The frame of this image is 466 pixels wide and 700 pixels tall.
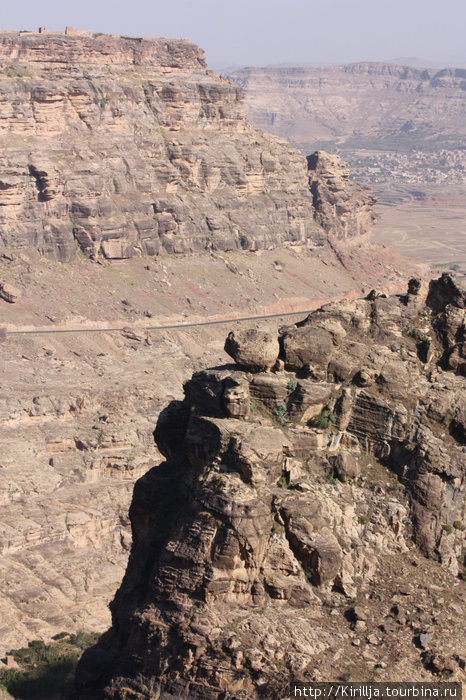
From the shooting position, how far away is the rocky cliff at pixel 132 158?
364ft

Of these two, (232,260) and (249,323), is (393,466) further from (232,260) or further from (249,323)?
(232,260)

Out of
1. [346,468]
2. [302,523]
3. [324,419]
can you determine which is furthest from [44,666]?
[302,523]

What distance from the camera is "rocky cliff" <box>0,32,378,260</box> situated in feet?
364

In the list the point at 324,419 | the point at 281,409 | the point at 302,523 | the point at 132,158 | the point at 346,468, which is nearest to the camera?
the point at 302,523

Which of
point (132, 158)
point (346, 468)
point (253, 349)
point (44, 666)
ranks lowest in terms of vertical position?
point (44, 666)

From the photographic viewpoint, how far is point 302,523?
976 inches

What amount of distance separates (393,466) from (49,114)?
Result: 95.5 metres

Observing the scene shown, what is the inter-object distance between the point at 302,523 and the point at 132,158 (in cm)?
10125

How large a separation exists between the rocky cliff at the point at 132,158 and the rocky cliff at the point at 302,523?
84137 mm

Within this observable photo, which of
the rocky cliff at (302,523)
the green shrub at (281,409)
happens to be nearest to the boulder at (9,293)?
the rocky cliff at (302,523)

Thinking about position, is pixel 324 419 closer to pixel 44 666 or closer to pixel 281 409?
pixel 281 409

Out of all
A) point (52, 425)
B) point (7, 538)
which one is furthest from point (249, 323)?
point (7, 538)

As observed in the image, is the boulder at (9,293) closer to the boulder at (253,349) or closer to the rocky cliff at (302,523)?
the rocky cliff at (302,523)

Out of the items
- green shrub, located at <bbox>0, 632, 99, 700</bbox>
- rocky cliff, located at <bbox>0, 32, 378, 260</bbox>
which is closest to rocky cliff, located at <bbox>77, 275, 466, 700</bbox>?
green shrub, located at <bbox>0, 632, 99, 700</bbox>
